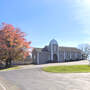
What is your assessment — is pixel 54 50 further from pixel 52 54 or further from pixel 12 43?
pixel 12 43

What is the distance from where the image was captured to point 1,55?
25.7 m

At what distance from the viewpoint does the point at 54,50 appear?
40.8 meters

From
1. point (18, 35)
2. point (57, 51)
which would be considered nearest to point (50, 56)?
point (57, 51)

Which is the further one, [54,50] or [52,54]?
[54,50]

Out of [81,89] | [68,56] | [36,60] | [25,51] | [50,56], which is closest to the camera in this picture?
[81,89]

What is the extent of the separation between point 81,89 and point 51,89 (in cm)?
188

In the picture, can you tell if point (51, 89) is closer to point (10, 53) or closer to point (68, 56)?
point (10, 53)

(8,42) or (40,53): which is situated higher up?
(8,42)

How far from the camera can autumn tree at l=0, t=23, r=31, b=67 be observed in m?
25.1

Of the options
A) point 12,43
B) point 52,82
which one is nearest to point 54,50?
point 12,43

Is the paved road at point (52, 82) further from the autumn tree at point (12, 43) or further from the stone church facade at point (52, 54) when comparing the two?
the stone church facade at point (52, 54)

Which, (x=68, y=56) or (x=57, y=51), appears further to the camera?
(x=68, y=56)

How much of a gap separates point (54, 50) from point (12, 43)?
62.6 feet

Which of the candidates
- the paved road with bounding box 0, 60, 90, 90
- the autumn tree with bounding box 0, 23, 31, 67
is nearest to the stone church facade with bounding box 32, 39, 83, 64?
the autumn tree with bounding box 0, 23, 31, 67
